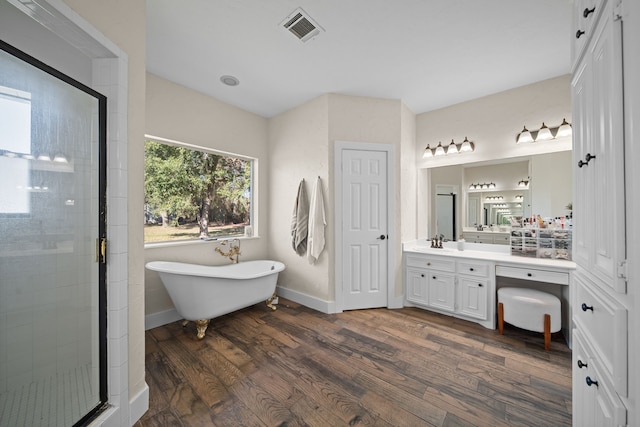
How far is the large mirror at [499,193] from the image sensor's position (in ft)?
8.35

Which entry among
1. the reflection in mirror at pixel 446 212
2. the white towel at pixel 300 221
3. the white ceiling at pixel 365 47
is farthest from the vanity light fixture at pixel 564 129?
the white towel at pixel 300 221

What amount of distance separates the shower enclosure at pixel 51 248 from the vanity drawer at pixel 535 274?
3.25 meters

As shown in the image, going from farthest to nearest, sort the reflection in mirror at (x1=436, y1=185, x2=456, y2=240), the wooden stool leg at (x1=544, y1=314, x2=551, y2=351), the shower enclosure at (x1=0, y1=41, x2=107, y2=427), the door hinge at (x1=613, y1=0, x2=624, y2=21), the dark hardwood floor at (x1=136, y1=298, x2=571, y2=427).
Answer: the reflection in mirror at (x1=436, y1=185, x2=456, y2=240) → the wooden stool leg at (x1=544, y1=314, x2=551, y2=351) → the dark hardwood floor at (x1=136, y1=298, x2=571, y2=427) → the shower enclosure at (x1=0, y1=41, x2=107, y2=427) → the door hinge at (x1=613, y1=0, x2=624, y2=21)

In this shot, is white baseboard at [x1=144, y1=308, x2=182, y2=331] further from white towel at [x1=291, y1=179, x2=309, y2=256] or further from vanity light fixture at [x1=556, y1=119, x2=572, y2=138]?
vanity light fixture at [x1=556, y1=119, x2=572, y2=138]

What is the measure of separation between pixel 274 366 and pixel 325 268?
1.26 meters

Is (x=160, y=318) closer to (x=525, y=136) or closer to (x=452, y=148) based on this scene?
(x=452, y=148)

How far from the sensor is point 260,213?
3598mm

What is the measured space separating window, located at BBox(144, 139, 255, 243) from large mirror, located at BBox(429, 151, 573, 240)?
2747 millimetres

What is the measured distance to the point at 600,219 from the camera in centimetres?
89

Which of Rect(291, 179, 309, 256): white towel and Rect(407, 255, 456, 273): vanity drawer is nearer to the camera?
Rect(407, 255, 456, 273): vanity drawer

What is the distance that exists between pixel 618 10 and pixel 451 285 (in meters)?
2.51

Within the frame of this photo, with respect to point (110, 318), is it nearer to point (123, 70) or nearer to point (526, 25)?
point (123, 70)

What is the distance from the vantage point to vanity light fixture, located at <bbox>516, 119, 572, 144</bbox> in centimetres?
244

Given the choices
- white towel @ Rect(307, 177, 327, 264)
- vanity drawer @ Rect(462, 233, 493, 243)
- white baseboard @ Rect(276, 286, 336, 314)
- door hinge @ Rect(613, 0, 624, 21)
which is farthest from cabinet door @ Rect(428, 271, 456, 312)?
door hinge @ Rect(613, 0, 624, 21)
